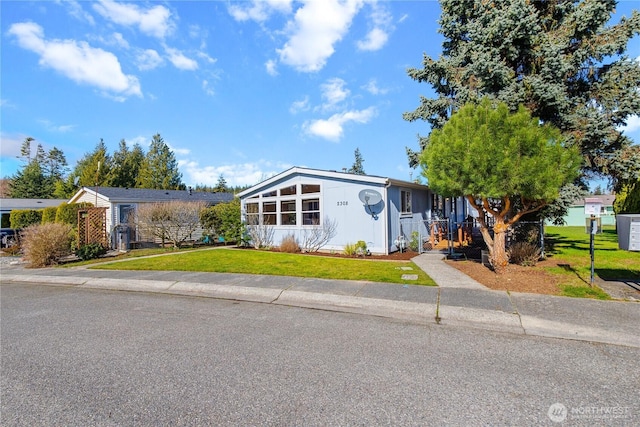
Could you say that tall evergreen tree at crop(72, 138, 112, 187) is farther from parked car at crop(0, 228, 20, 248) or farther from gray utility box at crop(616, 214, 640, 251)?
gray utility box at crop(616, 214, 640, 251)

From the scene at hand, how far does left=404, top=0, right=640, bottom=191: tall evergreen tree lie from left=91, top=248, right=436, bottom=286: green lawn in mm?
6599

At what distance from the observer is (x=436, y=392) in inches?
122

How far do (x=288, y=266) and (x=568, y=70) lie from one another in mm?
10489

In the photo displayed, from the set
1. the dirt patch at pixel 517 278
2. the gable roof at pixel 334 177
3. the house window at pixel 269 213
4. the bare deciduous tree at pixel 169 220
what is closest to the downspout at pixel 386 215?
the gable roof at pixel 334 177

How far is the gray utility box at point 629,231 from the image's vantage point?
6148mm

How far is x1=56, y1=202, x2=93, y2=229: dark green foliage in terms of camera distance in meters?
18.1

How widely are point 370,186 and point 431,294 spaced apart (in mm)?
6461

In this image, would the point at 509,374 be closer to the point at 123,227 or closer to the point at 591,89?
the point at 591,89

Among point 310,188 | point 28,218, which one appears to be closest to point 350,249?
point 310,188

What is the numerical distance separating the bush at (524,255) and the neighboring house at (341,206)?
3327mm

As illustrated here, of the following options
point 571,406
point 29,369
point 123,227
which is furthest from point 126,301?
point 123,227

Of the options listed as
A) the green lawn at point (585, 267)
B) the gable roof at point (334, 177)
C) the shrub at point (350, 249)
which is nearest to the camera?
the green lawn at point (585, 267)

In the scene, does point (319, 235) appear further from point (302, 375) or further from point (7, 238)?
point (7, 238)

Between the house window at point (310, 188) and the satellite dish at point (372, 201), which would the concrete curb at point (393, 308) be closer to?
the satellite dish at point (372, 201)
